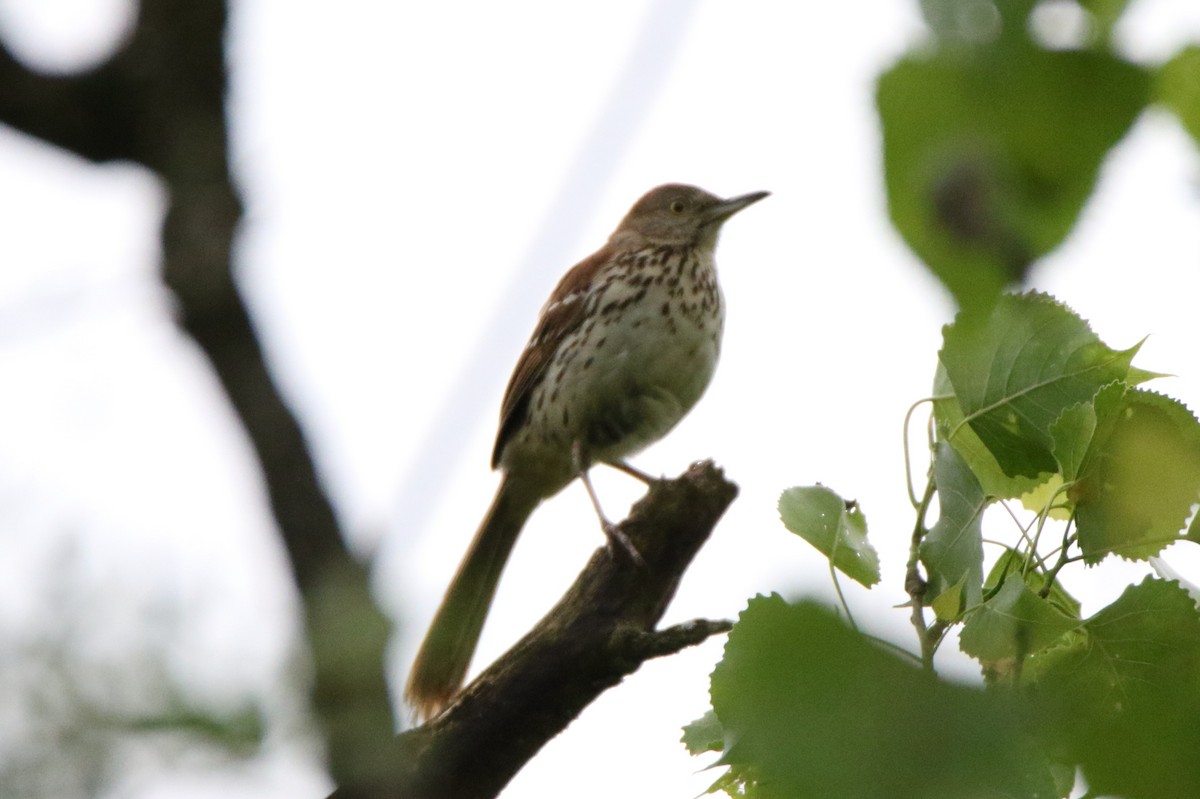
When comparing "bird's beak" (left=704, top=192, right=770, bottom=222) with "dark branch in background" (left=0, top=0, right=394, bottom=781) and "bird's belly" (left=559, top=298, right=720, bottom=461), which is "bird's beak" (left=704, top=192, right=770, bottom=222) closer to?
"bird's belly" (left=559, top=298, right=720, bottom=461)

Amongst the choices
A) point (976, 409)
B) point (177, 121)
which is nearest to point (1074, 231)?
point (177, 121)

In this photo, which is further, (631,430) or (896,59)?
(631,430)

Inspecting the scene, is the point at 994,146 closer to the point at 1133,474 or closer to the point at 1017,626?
the point at 1017,626

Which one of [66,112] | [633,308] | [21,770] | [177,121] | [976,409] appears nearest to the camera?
[21,770]

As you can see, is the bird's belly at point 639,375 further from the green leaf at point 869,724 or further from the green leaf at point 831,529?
the green leaf at point 869,724

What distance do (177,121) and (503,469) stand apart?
15.3 feet

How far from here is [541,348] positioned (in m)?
6.32

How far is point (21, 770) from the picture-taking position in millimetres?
1008

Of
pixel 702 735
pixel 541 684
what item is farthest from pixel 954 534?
pixel 541 684

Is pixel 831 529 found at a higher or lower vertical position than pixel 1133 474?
higher

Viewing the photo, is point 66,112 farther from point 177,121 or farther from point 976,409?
point 976,409

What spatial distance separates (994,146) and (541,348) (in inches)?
221

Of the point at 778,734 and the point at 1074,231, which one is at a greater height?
the point at 1074,231

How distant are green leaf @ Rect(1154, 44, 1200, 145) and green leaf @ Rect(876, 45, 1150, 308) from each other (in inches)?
1.4
